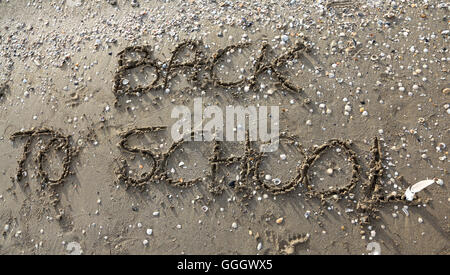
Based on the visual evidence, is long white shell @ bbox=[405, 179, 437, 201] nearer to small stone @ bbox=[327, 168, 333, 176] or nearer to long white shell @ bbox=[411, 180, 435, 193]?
long white shell @ bbox=[411, 180, 435, 193]

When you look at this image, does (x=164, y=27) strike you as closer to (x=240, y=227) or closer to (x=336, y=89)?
(x=336, y=89)

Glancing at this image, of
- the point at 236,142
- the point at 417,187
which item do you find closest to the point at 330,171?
the point at 417,187

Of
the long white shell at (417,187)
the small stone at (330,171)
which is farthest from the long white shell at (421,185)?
the small stone at (330,171)

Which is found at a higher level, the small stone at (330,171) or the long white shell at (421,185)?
the small stone at (330,171)

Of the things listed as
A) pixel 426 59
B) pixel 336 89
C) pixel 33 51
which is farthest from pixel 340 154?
pixel 33 51

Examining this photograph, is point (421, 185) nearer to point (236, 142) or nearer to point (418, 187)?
point (418, 187)

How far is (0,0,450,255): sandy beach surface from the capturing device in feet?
11.0

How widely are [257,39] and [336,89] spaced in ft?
3.75

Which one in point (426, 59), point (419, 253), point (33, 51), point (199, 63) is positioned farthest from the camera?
point (33, 51)

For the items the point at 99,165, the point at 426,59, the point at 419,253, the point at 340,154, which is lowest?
the point at 419,253

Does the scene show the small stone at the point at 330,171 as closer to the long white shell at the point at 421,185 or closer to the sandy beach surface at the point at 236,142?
the sandy beach surface at the point at 236,142

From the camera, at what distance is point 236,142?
3641mm

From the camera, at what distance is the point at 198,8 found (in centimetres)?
424

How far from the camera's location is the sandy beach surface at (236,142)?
3.35 metres
